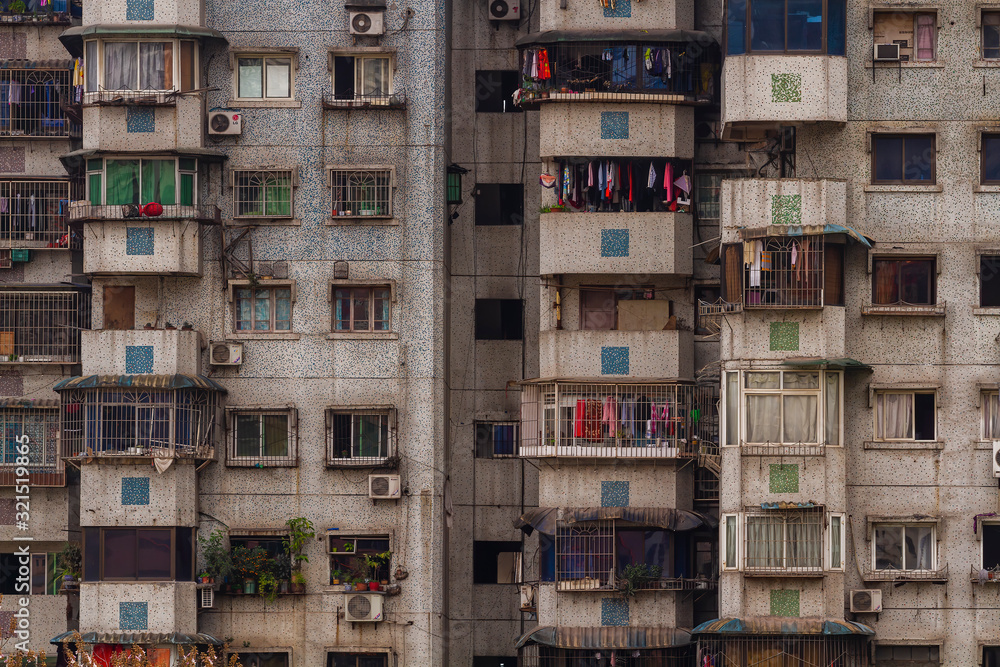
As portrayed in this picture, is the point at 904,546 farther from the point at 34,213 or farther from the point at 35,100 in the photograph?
the point at 35,100

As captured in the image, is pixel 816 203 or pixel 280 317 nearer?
pixel 816 203

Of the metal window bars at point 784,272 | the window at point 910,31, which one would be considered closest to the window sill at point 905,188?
the metal window bars at point 784,272

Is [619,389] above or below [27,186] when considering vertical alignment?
below

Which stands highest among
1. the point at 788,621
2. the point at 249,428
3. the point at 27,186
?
the point at 27,186

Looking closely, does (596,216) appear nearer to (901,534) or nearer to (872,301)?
(872,301)

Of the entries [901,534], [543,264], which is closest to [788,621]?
[901,534]

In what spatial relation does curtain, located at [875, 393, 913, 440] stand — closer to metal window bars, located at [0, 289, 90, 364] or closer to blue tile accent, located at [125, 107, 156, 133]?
blue tile accent, located at [125, 107, 156, 133]

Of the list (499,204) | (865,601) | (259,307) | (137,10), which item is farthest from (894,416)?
(137,10)

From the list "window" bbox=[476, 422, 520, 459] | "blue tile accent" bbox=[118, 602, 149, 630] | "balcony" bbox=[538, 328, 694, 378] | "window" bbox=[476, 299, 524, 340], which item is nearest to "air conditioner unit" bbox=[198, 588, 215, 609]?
"blue tile accent" bbox=[118, 602, 149, 630]
